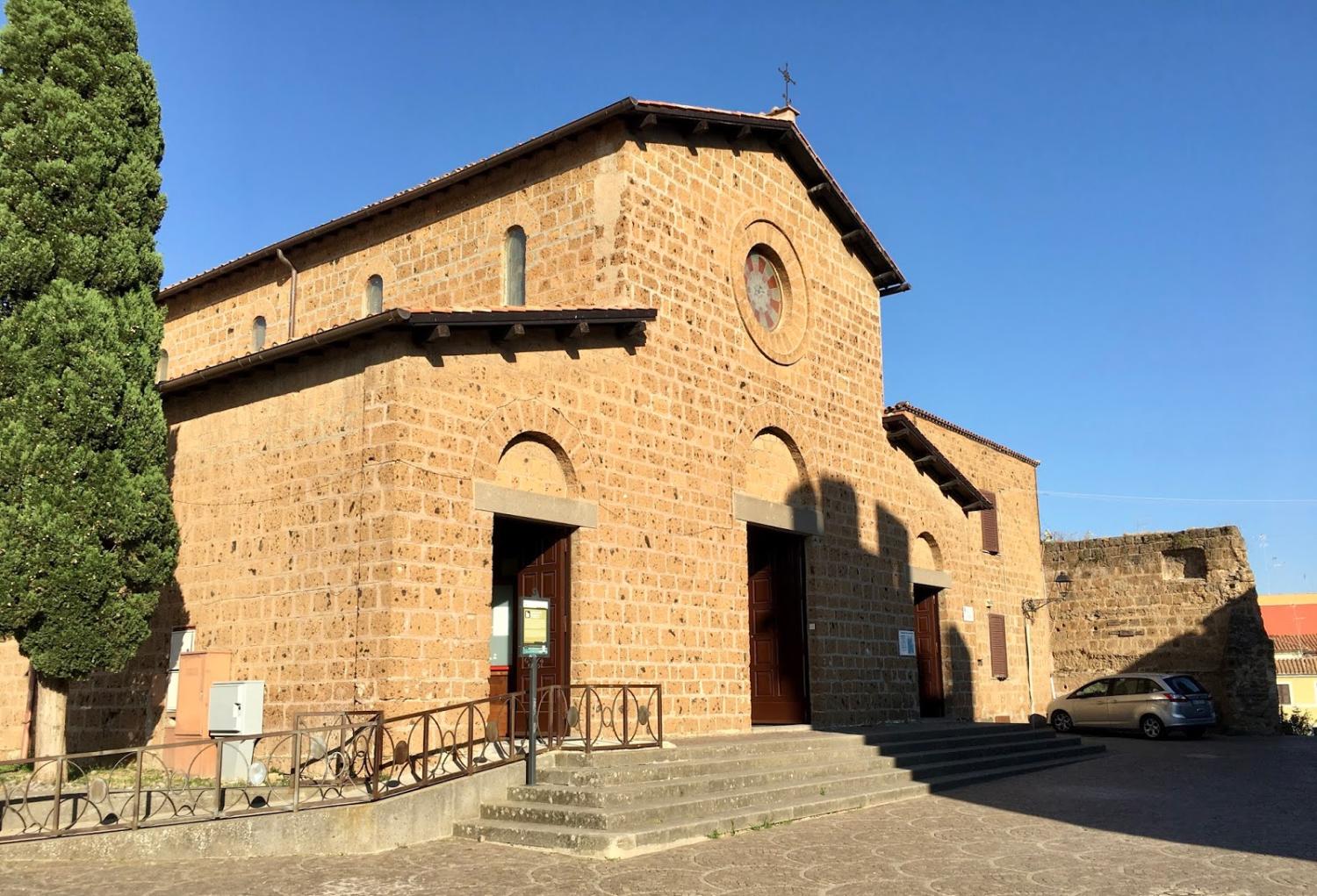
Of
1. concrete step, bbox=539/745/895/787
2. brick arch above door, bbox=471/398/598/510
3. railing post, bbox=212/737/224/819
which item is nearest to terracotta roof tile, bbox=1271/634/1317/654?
concrete step, bbox=539/745/895/787

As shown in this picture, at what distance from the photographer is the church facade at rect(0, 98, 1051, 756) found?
11898 mm

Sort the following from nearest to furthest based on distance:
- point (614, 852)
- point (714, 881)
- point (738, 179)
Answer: point (714, 881) → point (614, 852) → point (738, 179)

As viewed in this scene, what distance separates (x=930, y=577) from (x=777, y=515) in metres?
6.39

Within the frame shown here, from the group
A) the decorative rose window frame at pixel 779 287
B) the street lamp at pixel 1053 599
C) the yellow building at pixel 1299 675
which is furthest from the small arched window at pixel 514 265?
the yellow building at pixel 1299 675

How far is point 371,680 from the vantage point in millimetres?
11188

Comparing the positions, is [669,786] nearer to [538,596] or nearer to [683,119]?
[538,596]

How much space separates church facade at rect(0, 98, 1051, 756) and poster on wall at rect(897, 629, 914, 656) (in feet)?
0.20

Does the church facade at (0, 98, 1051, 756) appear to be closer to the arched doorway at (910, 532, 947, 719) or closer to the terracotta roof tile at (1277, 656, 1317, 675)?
the arched doorway at (910, 532, 947, 719)

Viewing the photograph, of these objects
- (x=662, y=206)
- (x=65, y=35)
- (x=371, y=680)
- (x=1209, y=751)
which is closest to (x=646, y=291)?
(x=662, y=206)

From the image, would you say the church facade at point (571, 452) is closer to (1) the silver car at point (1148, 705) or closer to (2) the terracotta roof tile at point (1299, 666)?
(1) the silver car at point (1148, 705)

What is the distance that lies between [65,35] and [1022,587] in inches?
958

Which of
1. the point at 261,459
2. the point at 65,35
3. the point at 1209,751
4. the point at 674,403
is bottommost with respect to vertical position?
the point at 1209,751

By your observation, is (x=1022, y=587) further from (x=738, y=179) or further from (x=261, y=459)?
(x=261, y=459)

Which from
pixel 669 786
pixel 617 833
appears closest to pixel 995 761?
pixel 669 786
